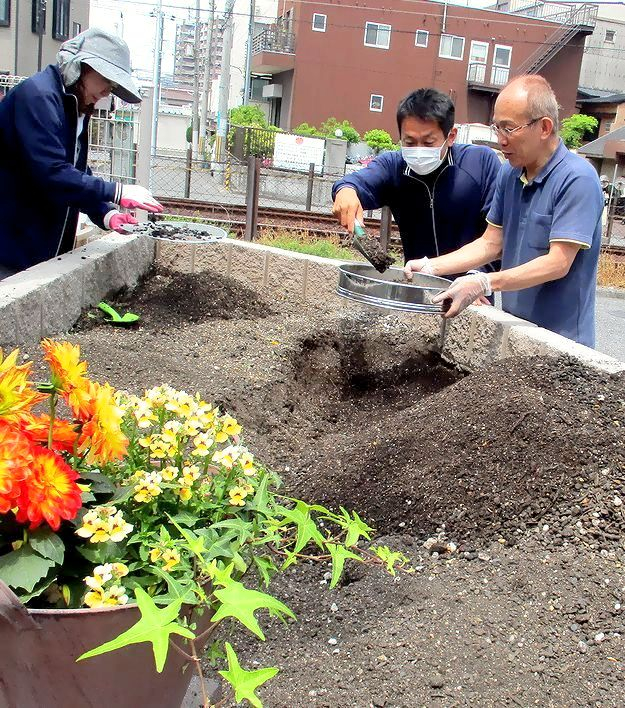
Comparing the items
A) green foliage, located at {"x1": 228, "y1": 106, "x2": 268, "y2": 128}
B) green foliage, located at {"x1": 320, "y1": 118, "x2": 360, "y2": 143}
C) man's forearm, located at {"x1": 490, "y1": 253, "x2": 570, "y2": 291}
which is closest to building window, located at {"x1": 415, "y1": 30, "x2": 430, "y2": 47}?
green foliage, located at {"x1": 320, "y1": 118, "x2": 360, "y2": 143}

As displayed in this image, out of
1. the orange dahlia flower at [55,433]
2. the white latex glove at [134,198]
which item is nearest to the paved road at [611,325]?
the white latex glove at [134,198]

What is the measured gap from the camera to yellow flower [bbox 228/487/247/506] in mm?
1315

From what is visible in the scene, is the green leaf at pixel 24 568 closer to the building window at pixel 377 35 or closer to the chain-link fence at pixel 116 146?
the chain-link fence at pixel 116 146

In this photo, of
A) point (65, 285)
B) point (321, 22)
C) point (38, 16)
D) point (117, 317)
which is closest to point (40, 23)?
point (38, 16)

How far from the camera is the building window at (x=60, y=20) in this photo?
97.7 feet

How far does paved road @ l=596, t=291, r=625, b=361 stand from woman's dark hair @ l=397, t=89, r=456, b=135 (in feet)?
16.1

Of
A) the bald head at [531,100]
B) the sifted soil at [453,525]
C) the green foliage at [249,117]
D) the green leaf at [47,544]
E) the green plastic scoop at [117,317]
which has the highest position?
the green foliage at [249,117]

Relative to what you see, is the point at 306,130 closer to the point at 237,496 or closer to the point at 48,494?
the point at 237,496

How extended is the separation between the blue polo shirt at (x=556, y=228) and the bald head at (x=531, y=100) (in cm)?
17

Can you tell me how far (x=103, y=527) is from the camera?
1138 millimetres

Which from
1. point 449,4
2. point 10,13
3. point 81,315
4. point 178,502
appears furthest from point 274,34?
point 178,502

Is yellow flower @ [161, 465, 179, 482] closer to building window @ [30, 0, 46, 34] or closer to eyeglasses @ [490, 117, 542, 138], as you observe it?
eyeglasses @ [490, 117, 542, 138]

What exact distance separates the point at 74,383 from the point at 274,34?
41.8 m

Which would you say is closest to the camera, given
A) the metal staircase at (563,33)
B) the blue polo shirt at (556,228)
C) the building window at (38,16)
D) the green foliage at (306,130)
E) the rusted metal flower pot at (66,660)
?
the rusted metal flower pot at (66,660)
